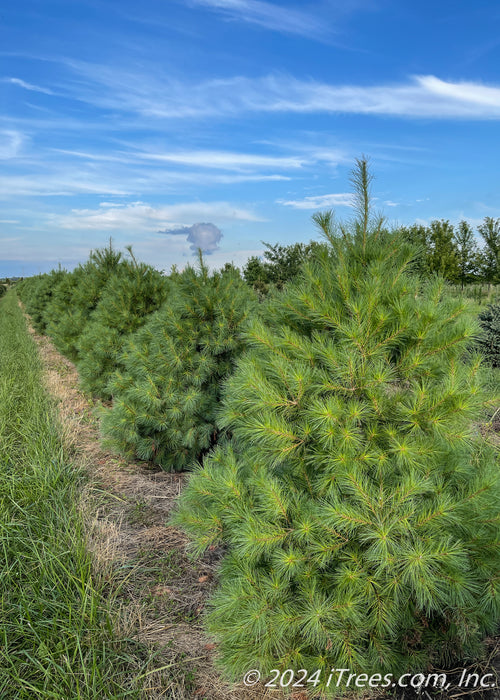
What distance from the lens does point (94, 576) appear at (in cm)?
296

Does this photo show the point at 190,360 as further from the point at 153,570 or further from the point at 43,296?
the point at 43,296

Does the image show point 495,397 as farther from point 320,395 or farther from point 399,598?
point 399,598

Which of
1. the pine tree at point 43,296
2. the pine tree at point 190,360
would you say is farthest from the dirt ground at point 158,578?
the pine tree at point 43,296

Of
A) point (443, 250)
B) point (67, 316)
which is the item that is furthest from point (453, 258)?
point (67, 316)

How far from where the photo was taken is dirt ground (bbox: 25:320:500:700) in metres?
2.26

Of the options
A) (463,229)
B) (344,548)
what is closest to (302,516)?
(344,548)

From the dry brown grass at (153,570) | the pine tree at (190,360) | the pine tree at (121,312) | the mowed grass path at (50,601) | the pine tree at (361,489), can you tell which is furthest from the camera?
the pine tree at (121,312)

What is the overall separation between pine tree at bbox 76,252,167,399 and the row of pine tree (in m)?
4.58

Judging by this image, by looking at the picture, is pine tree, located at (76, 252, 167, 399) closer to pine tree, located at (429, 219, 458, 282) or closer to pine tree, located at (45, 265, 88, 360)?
pine tree, located at (45, 265, 88, 360)

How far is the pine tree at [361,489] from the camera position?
1.89m

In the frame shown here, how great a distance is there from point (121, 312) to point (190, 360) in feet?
8.64

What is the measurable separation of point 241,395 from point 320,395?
39cm

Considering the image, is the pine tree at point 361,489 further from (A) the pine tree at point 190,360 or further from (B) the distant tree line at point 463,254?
(B) the distant tree line at point 463,254

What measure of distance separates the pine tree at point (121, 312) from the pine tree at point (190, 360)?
76.6 inches
